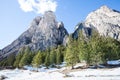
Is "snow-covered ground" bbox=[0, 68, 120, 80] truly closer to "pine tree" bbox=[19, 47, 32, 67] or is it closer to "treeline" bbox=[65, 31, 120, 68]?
"treeline" bbox=[65, 31, 120, 68]

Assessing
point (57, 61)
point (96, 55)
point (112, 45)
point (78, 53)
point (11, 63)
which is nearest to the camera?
point (96, 55)

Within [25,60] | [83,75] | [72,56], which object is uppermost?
[25,60]

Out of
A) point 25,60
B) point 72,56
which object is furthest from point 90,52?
point 25,60

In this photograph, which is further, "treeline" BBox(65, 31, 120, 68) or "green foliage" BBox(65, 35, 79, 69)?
"green foliage" BBox(65, 35, 79, 69)

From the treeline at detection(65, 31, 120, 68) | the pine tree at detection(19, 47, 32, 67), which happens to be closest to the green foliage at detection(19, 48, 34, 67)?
the pine tree at detection(19, 47, 32, 67)

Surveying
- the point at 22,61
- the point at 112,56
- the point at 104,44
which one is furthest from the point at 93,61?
the point at 22,61

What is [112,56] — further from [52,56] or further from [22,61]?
[22,61]

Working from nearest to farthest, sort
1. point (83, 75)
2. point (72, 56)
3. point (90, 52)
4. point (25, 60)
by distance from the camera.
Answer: point (83, 75) → point (90, 52) → point (72, 56) → point (25, 60)

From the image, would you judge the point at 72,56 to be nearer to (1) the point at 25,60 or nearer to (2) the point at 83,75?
(2) the point at 83,75

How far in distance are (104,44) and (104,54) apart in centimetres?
471

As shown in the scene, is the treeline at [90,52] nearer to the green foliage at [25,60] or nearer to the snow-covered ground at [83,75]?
the snow-covered ground at [83,75]

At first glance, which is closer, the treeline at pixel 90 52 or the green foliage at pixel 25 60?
the treeline at pixel 90 52

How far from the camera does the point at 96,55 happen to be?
78.4 m

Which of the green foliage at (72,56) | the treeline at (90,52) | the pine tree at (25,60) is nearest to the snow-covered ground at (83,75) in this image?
the treeline at (90,52)
